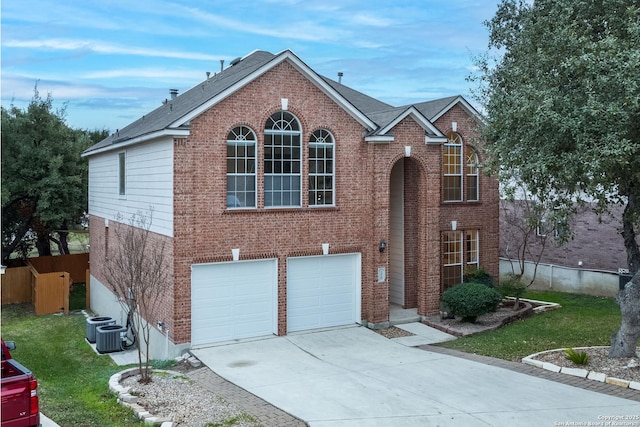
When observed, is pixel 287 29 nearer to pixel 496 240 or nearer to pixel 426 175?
pixel 426 175

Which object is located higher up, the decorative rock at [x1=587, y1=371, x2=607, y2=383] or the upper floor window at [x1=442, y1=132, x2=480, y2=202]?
the upper floor window at [x1=442, y1=132, x2=480, y2=202]

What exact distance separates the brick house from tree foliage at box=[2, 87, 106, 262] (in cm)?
840

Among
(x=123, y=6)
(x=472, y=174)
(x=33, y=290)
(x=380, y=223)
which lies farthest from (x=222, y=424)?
Answer: (x=33, y=290)

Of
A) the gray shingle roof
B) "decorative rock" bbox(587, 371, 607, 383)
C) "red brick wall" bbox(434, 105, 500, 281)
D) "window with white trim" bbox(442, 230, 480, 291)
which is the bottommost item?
"decorative rock" bbox(587, 371, 607, 383)

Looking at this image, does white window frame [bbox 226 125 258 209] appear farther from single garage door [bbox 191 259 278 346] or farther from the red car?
the red car

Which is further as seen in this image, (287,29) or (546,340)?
(287,29)

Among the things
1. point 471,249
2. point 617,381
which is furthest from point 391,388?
point 471,249

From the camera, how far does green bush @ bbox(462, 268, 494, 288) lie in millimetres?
19562

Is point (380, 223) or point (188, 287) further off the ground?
point (380, 223)

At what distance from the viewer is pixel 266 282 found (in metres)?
15.9

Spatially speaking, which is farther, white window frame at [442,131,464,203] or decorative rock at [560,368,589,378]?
white window frame at [442,131,464,203]

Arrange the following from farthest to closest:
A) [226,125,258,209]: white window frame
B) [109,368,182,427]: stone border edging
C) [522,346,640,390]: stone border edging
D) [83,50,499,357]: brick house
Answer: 1. [226,125,258,209]: white window frame
2. [83,50,499,357]: brick house
3. [522,346,640,390]: stone border edging
4. [109,368,182,427]: stone border edging

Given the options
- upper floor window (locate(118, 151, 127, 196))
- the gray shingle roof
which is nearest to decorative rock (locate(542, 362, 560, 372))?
the gray shingle roof

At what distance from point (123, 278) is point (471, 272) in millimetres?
11800
